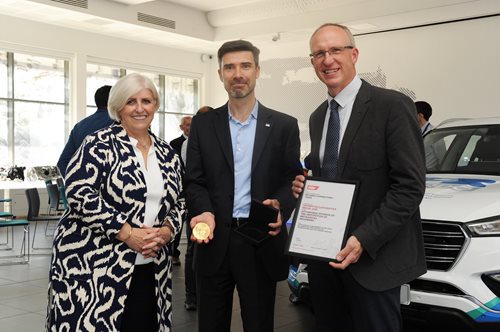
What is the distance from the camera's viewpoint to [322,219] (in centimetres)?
203

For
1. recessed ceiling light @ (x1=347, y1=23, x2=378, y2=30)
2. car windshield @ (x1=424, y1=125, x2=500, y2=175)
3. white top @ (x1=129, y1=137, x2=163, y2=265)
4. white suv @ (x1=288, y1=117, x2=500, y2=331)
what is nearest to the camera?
white top @ (x1=129, y1=137, x2=163, y2=265)

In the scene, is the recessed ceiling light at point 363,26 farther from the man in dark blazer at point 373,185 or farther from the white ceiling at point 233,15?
the man in dark blazer at point 373,185

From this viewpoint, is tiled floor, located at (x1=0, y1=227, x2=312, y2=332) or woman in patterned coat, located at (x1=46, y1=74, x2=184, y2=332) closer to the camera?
woman in patterned coat, located at (x1=46, y1=74, x2=184, y2=332)

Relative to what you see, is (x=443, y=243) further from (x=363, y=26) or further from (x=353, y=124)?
(x=363, y=26)

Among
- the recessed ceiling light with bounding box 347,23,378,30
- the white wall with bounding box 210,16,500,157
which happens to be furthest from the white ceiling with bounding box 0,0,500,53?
the white wall with bounding box 210,16,500,157

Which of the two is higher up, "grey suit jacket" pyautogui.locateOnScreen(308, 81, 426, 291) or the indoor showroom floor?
"grey suit jacket" pyautogui.locateOnScreen(308, 81, 426, 291)

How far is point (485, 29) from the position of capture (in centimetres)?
1030

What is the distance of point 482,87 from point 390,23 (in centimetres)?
221

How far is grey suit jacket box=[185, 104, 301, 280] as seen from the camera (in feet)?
8.04

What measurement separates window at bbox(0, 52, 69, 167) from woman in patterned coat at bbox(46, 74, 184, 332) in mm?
10254

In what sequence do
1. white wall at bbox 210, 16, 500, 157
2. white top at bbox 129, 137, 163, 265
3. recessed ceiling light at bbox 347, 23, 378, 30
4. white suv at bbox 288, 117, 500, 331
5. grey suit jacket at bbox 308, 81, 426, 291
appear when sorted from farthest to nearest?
1. recessed ceiling light at bbox 347, 23, 378, 30
2. white wall at bbox 210, 16, 500, 157
3. white suv at bbox 288, 117, 500, 331
4. white top at bbox 129, 137, 163, 265
5. grey suit jacket at bbox 308, 81, 426, 291

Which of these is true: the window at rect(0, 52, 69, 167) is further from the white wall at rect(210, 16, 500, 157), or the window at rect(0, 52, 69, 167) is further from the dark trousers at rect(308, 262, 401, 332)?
the dark trousers at rect(308, 262, 401, 332)

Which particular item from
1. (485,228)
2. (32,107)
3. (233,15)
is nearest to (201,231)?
(485,228)

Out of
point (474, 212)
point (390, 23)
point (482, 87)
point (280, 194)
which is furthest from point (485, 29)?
point (280, 194)
